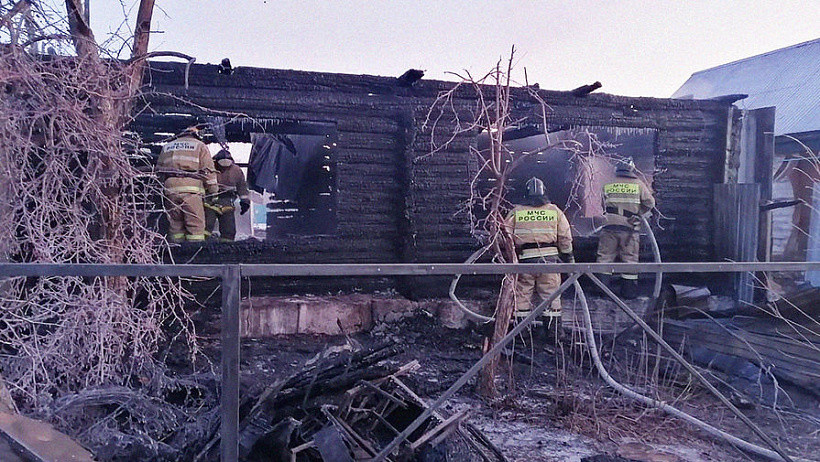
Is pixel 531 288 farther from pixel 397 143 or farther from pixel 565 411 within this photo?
pixel 397 143

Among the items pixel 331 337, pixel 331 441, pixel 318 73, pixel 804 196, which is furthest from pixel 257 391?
pixel 804 196

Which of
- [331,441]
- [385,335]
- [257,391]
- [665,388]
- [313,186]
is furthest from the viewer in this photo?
[313,186]

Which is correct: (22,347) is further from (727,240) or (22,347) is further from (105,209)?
(727,240)

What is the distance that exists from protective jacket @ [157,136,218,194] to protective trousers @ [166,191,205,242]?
0.09 meters

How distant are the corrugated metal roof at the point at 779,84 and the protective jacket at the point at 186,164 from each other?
1173cm

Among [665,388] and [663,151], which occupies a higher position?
[663,151]

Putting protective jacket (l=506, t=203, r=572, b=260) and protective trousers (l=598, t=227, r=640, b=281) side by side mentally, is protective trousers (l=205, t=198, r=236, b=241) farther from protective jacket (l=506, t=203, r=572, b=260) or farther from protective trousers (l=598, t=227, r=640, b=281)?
protective trousers (l=598, t=227, r=640, b=281)

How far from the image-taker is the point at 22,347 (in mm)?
4344

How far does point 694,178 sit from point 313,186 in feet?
20.6

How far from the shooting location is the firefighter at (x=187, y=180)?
22.5 ft

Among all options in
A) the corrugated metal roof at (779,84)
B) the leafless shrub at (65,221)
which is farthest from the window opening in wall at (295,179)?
the corrugated metal roof at (779,84)

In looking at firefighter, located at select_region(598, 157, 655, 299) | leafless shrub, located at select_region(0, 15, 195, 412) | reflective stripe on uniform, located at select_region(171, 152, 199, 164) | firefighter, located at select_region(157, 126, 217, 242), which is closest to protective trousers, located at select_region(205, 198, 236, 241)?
firefighter, located at select_region(157, 126, 217, 242)

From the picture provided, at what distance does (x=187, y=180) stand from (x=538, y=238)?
416 centimetres

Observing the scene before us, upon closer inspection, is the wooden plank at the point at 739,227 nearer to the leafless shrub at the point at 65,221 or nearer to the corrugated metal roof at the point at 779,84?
the corrugated metal roof at the point at 779,84
